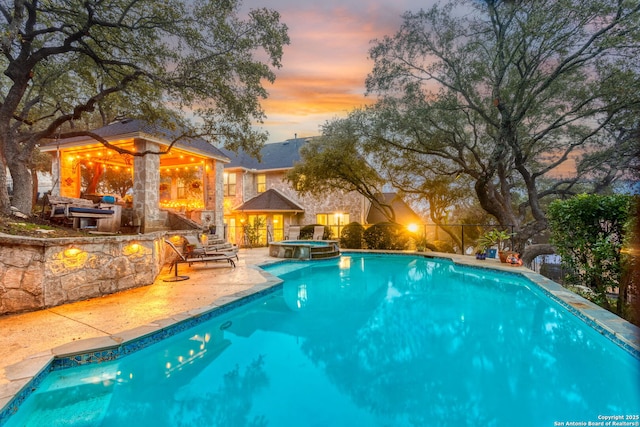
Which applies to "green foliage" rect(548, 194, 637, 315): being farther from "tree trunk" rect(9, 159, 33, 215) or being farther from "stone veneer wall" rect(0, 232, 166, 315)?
"tree trunk" rect(9, 159, 33, 215)

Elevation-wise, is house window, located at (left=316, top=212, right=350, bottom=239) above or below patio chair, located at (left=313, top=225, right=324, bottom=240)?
above

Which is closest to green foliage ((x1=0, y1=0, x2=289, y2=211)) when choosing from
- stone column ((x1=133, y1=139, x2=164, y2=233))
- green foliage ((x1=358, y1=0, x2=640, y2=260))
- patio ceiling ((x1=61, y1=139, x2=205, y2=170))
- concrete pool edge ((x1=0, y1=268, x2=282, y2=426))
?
stone column ((x1=133, y1=139, x2=164, y2=233))

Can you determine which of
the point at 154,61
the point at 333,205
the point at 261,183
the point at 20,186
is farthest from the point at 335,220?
the point at 20,186

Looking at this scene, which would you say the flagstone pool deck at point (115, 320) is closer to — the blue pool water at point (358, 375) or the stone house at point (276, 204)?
the blue pool water at point (358, 375)

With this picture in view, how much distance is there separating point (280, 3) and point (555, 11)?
9236 millimetres

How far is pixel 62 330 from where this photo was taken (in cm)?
405

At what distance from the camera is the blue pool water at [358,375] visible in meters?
2.96

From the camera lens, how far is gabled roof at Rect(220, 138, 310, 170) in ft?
68.8

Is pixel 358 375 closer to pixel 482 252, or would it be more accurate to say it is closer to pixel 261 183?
pixel 482 252

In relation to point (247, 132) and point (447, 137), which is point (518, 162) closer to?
point (447, 137)

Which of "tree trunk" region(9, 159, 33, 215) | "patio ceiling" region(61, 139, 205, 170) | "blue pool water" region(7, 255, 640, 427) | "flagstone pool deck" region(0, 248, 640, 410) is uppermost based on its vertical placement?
"patio ceiling" region(61, 139, 205, 170)

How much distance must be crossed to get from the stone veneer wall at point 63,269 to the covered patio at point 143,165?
161 inches

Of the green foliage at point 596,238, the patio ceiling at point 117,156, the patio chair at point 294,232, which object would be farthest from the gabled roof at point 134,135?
the green foliage at point 596,238

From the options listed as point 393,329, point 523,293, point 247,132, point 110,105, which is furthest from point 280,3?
point 523,293
